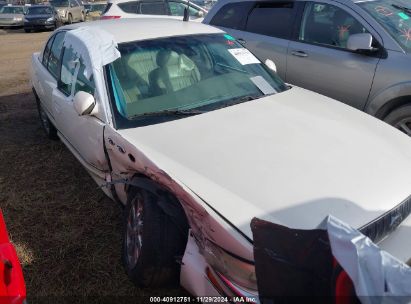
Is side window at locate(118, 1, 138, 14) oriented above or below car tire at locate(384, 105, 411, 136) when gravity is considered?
above

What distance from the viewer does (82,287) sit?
2516mm

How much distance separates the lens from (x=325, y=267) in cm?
136

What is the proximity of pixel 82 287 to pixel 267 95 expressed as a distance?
6.33ft

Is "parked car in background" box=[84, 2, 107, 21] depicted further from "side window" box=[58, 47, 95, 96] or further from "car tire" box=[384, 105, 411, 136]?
"car tire" box=[384, 105, 411, 136]

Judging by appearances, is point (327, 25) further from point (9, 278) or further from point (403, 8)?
point (9, 278)

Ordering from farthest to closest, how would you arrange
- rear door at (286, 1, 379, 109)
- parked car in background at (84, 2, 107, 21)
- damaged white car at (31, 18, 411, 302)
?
parked car in background at (84, 2, 107, 21), rear door at (286, 1, 379, 109), damaged white car at (31, 18, 411, 302)

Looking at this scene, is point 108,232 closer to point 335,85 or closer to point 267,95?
point 267,95

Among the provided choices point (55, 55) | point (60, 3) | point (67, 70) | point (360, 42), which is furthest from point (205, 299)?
point (60, 3)

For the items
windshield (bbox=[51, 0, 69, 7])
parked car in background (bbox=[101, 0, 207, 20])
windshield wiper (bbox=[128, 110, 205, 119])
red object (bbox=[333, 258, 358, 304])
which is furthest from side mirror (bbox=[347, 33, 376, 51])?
windshield (bbox=[51, 0, 69, 7])

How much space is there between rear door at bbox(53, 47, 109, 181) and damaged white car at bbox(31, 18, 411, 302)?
0.06 ft

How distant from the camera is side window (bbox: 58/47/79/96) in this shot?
3.26 metres

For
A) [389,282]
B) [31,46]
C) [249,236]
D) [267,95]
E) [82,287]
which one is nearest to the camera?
[389,282]

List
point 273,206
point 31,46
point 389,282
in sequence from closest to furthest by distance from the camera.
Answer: point 389,282, point 273,206, point 31,46

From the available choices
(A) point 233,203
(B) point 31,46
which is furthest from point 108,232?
(B) point 31,46
